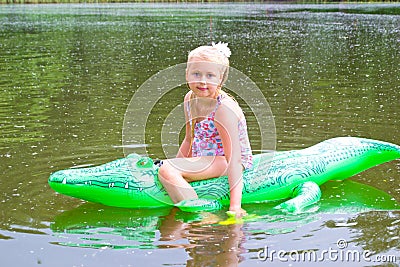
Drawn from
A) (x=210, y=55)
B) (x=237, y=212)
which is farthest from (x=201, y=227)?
(x=210, y=55)

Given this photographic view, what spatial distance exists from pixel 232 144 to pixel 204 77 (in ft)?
1.73

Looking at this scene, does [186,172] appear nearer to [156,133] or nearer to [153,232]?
[153,232]

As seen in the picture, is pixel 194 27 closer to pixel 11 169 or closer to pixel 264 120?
pixel 264 120

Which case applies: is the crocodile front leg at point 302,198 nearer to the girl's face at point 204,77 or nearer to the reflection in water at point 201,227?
the reflection in water at point 201,227

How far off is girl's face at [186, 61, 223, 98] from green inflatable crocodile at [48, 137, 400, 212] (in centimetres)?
68

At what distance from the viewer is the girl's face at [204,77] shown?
470 cm

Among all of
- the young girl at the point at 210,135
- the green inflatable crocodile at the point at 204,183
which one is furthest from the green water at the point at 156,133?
the young girl at the point at 210,135

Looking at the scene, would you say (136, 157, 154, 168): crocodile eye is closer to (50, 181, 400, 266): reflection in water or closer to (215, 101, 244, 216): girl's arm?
(50, 181, 400, 266): reflection in water

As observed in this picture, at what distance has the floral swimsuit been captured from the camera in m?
4.88

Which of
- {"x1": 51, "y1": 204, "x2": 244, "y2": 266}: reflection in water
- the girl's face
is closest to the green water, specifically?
{"x1": 51, "y1": 204, "x2": 244, "y2": 266}: reflection in water

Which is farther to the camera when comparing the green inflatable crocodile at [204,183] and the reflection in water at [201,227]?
the green inflatable crocodile at [204,183]

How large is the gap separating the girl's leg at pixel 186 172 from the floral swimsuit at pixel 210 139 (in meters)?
0.05

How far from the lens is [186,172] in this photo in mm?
4879

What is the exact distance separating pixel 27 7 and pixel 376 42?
23930 millimetres
